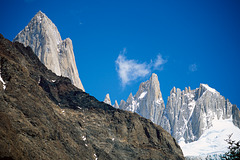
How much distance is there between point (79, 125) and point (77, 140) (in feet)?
38.3

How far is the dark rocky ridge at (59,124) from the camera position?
56656 millimetres

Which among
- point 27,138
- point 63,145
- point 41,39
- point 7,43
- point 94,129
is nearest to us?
point 27,138

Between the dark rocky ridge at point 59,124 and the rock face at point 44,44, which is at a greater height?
the rock face at point 44,44

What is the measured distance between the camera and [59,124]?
260 feet

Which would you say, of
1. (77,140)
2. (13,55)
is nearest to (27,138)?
(77,140)

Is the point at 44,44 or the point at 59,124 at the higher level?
the point at 44,44

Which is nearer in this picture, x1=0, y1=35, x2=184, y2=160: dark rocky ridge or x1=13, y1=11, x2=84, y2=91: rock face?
x1=0, y1=35, x2=184, y2=160: dark rocky ridge

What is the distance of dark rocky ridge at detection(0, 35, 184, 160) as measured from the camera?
5666 centimetres

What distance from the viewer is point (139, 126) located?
11912 cm

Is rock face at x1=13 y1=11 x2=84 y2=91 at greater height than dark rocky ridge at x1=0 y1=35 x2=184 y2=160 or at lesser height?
greater

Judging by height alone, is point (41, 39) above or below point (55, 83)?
above

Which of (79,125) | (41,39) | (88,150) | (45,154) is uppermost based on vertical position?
(41,39)

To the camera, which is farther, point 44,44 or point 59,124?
point 44,44

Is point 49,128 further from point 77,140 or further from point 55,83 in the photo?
point 55,83
